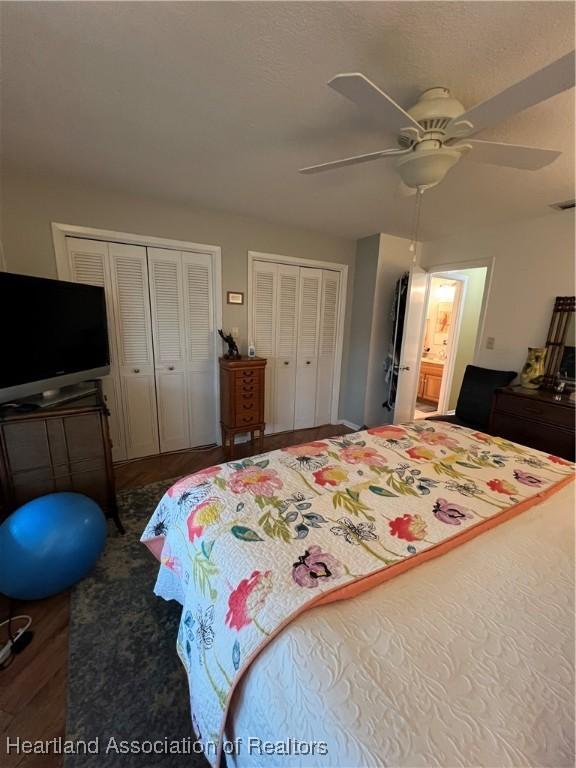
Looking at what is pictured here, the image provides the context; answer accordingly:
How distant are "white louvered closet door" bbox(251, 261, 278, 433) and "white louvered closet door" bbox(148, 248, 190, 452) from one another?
2.46 feet

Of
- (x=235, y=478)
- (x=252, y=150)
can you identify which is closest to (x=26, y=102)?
(x=252, y=150)

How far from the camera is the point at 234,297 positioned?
9.99 ft

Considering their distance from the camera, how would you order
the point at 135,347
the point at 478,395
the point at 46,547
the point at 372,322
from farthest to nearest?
the point at 372,322 → the point at 478,395 → the point at 135,347 → the point at 46,547

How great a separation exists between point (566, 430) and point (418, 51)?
8.17 feet

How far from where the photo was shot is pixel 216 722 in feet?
2.34

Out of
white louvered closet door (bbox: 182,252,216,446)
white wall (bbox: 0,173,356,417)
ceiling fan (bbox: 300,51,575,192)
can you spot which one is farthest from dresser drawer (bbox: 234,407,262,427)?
ceiling fan (bbox: 300,51,575,192)

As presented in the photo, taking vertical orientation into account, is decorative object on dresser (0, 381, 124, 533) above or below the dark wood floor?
above

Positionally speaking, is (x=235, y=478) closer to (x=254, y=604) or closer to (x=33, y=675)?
(x=254, y=604)

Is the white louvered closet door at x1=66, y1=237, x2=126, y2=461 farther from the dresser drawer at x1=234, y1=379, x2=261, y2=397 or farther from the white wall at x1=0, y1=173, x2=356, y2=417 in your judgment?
the dresser drawer at x1=234, y1=379, x2=261, y2=397

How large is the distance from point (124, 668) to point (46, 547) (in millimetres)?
638

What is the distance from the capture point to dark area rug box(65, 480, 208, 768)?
1023 mm

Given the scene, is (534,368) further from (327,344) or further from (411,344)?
(327,344)

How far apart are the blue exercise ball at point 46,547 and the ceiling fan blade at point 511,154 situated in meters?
2.46

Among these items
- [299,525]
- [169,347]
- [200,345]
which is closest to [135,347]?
[169,347]
